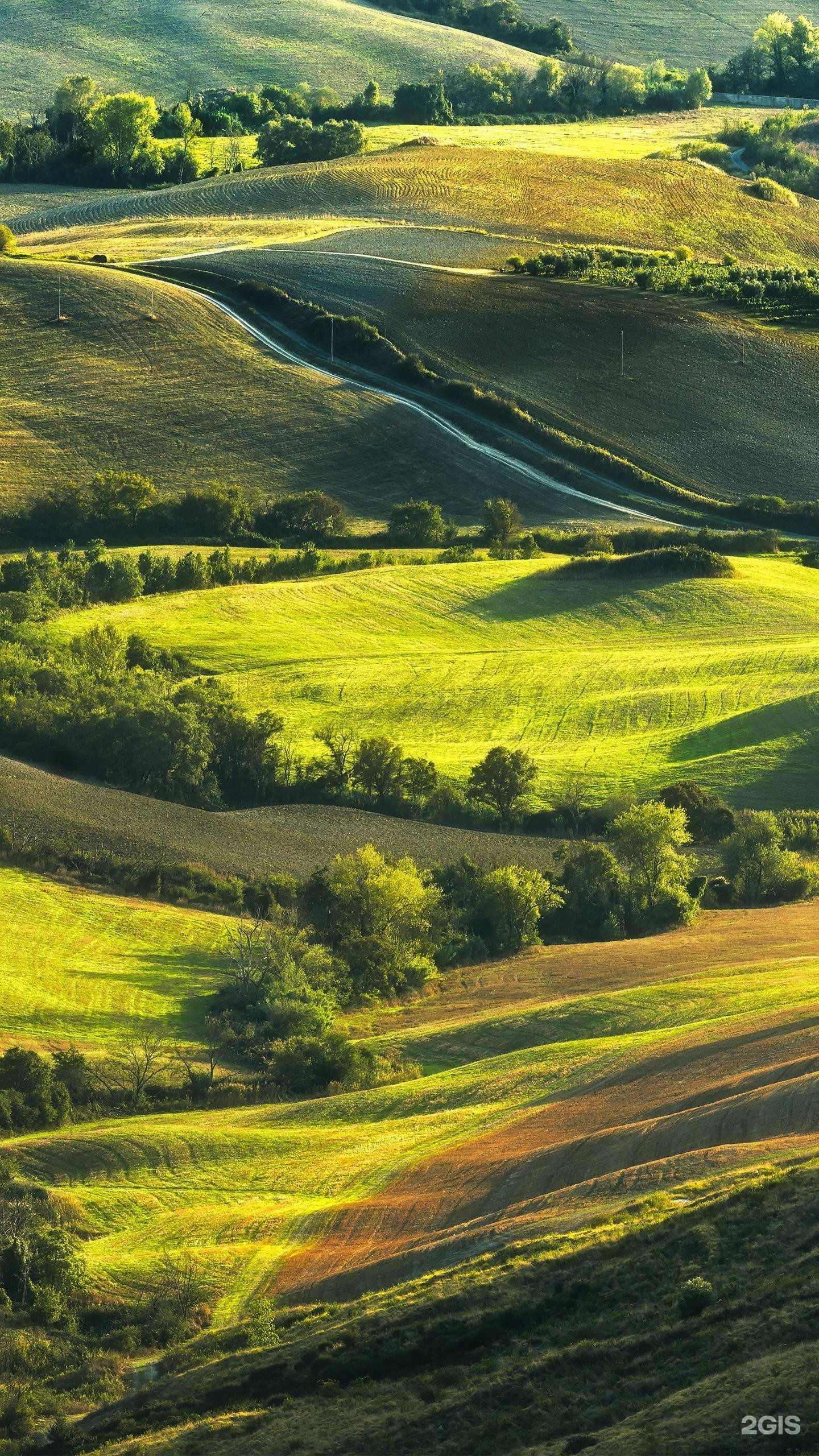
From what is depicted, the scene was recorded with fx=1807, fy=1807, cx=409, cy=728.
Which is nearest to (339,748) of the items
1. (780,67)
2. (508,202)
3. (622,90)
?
(508,202)

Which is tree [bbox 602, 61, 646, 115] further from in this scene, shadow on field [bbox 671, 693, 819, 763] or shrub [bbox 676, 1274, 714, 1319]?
shrub [bbox 676, 1274, 714, 1319]

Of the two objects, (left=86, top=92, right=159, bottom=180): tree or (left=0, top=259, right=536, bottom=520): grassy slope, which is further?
(left=86, top=92, right=159, bottom=180): tree

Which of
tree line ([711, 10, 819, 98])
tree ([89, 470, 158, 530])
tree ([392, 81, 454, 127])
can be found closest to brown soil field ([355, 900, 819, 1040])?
tree ([89, 470, 158, 530])

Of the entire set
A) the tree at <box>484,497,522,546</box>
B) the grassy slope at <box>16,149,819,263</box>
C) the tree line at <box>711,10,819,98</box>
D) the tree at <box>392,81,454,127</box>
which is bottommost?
the tree at <box>484,497,522,546</box>

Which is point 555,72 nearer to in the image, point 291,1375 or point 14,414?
point 14,414

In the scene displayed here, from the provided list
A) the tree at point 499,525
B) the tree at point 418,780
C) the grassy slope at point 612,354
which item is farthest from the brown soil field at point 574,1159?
the grassy slope at point 612,354

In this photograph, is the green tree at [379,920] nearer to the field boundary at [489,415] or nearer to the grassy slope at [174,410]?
the grassy slope at [174,410]
